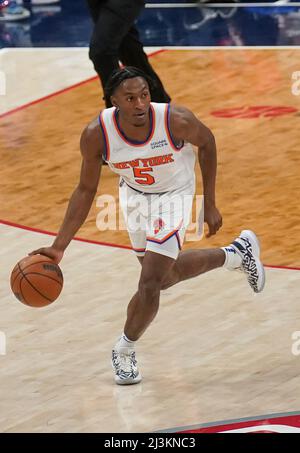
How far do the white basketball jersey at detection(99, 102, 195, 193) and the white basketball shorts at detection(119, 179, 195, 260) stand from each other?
0.08m

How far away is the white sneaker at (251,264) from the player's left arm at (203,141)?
2.47ft

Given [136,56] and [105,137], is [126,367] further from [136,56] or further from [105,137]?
[136,56]

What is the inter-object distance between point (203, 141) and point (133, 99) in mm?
466

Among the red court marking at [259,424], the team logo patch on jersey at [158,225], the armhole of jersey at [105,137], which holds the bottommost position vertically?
the red court marking at [259,424]

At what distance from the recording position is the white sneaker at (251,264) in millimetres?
8102

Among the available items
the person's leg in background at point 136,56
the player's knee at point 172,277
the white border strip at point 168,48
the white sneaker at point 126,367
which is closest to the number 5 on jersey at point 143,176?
the player's knee at point 172,277

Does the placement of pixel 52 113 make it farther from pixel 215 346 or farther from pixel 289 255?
pixel 215 346

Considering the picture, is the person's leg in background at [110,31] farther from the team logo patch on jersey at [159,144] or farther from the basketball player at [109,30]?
the team logo patch on jersey at [159,144]

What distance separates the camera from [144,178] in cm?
737

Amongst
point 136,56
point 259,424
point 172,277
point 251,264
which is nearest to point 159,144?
point 172,277

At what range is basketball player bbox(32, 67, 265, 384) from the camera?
7.17 metres

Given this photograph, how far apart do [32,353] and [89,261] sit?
1.64m

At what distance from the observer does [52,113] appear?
12.8 m
